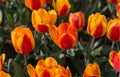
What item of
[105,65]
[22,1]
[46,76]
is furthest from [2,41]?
[46,76]

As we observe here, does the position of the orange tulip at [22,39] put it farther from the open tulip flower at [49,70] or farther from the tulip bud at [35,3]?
the tulip bud at [35,3]

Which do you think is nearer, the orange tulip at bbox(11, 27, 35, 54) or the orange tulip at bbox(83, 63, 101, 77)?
the orange tulip at bbox(83, 63, 101, 77)

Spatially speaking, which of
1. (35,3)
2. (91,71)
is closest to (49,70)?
(91,71)

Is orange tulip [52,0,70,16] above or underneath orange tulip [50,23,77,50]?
above

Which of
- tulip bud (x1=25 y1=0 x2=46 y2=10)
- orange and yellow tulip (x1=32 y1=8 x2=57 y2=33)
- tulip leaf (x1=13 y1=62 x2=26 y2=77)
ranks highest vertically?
tulip bud (x1=25 y1=0 x2=46 y2=10)

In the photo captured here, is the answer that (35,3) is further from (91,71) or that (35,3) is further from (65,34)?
(91,71)

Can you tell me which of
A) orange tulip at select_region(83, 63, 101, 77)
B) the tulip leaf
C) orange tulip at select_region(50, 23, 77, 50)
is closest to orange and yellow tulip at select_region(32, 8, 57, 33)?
orange tulip at select_region(50, 23, 77, 50)

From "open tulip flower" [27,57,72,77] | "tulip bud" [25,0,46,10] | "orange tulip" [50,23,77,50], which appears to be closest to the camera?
"open tulip flower" [27,57,72,77]

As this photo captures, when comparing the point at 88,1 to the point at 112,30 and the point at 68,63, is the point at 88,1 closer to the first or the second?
the point at 68,63

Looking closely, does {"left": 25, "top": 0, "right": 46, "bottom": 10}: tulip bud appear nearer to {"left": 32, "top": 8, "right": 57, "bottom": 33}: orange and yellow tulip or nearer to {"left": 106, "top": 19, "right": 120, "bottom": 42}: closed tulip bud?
{"left": 32, "top": 8, "right": 57, "bottom": 33}: orange and yellow tulip
